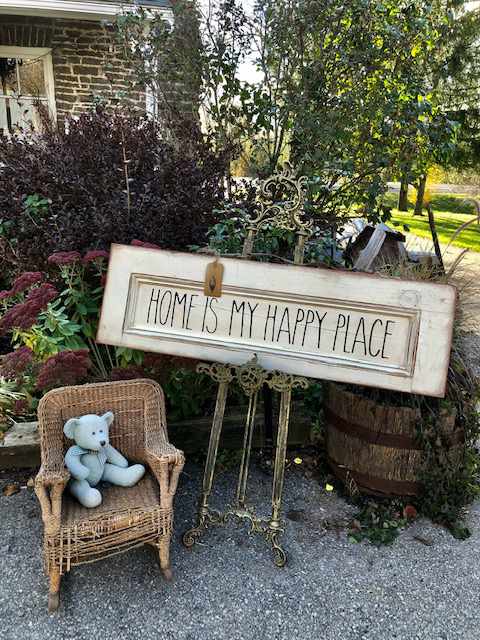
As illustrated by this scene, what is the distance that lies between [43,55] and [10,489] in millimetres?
7517

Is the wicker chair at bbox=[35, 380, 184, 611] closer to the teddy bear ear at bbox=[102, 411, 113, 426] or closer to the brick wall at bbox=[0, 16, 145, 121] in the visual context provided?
the teddy bear ear at bbox=[102, 411, 113, 426]

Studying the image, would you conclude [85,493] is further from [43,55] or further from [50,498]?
[43,55]

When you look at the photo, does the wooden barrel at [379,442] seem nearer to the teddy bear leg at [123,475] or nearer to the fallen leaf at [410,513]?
the fallen leaf at [410,513]

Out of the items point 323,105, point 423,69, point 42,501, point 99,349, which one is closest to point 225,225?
point 99,349

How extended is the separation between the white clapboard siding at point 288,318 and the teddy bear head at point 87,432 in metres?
0.36

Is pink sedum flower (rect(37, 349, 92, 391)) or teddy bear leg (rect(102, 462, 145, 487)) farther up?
pink sedum flower (rect(37, 349, 92, 391))

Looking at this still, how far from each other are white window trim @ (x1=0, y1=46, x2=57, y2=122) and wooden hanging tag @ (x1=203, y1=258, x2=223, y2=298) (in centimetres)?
705

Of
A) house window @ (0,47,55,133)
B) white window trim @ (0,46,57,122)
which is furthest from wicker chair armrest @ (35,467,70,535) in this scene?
house window @ (0,47,55,133)

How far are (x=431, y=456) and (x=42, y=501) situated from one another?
1.75 m

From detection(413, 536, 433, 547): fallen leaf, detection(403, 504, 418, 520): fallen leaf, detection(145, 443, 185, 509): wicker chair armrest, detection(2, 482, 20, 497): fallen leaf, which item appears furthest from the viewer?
detection(2, 482, 20, 497): fallen leaf

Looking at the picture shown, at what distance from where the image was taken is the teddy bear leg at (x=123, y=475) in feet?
7.25

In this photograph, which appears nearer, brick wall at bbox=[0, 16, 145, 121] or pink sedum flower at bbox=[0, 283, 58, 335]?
pink sedum flower at bbox=[0, 283, 58, 335]

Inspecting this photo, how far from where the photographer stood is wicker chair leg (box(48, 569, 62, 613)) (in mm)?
1950

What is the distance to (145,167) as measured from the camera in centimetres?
373
